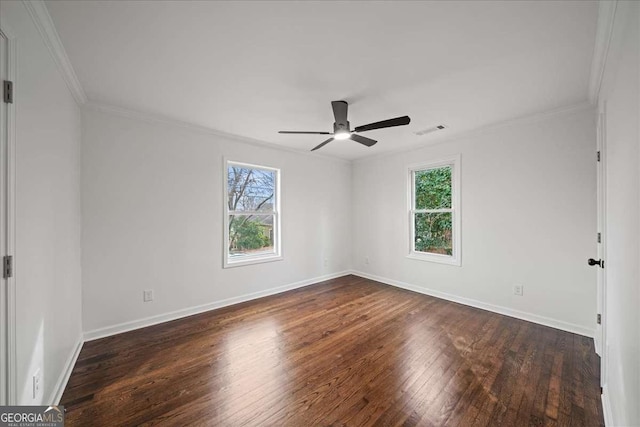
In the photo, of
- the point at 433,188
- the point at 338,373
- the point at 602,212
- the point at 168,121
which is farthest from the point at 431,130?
the point at 168,121

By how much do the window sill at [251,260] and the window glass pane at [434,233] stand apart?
2.37 metres

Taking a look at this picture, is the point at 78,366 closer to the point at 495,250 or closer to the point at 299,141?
the point at 299,141

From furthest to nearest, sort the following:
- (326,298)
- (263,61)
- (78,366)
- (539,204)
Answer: (326,298) → (539,204) → (78,366) → (263,61)

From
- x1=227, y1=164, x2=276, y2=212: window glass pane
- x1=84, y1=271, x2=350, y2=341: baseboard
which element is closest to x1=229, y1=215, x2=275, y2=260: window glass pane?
x1=227, y1=164, x2=276, y2=212: window glass pane

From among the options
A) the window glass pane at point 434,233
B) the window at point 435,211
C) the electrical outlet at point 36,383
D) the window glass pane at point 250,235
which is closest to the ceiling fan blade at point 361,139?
the window at point 435,211

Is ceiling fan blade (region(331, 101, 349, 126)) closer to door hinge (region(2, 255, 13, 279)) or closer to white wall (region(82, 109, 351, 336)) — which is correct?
white wall (region(82, 109, 351, 336))

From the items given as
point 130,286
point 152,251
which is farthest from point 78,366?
point 152,251

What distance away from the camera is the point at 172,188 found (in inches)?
122

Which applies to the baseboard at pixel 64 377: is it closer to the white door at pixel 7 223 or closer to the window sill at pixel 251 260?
the white door at pixel 7 223

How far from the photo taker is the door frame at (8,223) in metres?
1.12

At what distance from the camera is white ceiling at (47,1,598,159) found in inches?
56.6

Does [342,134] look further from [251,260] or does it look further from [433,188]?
[251,260]

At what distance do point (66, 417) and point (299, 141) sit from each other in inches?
140

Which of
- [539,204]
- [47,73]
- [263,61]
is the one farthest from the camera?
[539,204]
